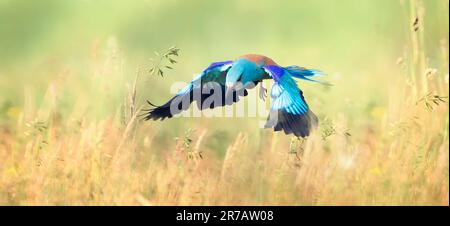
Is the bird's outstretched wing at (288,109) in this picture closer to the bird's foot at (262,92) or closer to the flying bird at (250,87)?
the flying bird at (250,87)

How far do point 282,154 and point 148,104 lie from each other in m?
0.74

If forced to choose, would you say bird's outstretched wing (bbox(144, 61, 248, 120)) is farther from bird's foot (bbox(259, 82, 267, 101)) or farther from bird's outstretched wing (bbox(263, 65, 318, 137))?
bird's outstretched wing (bbox(263, 65, 318, 137))

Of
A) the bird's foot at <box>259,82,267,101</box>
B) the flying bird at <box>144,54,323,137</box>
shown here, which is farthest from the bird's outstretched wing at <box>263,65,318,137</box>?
the bird's foot at <box>259,82,267,101</box>

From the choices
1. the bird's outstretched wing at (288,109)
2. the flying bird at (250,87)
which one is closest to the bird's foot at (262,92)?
the flying bird at (250,87)

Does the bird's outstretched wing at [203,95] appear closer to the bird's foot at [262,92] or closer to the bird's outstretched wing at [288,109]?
the bird's foot at [262,92]

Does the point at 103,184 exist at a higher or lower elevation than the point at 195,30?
lower

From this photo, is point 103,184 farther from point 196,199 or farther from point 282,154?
point 282,154

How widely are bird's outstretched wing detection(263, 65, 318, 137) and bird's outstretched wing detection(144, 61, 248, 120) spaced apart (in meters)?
0.22

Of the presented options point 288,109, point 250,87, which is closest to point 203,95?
point 250,87

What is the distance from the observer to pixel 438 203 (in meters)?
3.01

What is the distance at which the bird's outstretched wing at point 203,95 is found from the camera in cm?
314

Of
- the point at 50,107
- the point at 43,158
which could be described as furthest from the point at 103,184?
the point at 50,107

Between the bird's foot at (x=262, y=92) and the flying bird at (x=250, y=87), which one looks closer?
the flying bird at (x=250, y=87)

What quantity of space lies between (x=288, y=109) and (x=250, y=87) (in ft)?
1.01
